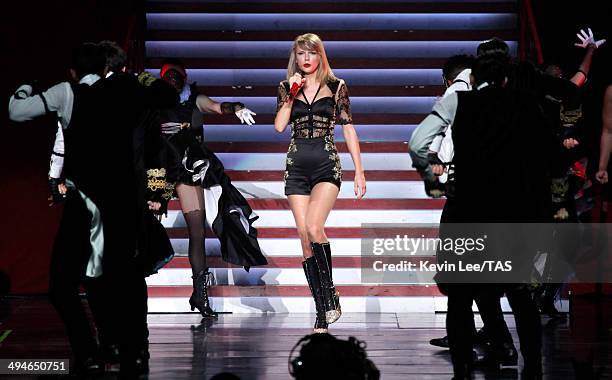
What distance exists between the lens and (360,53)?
10.5 m

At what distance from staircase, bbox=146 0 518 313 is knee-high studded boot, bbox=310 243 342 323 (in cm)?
149

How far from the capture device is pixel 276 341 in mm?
7148

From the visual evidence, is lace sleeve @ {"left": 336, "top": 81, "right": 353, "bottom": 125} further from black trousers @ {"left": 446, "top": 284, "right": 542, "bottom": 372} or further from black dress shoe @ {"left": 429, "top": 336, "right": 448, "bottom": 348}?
black trousers @ {"left": 446, "top": 284, "right": 542, "bottom": 372}

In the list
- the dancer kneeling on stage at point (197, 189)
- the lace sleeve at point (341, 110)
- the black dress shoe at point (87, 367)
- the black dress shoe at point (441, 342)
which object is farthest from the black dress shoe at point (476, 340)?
the black dress shoe at point (87, 367)

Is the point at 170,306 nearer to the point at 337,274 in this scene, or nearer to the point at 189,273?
the point at 189,273

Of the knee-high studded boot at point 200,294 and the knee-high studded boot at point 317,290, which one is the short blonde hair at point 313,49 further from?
the knee-high studded boot at point 200,294

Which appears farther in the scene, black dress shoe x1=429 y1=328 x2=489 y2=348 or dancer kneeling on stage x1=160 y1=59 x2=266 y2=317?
dancer kneeling on stage x1=160 y1=59 x2=266 y2=317

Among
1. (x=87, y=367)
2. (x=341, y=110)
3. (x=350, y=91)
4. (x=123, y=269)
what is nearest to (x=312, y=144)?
(x=341, y=110)

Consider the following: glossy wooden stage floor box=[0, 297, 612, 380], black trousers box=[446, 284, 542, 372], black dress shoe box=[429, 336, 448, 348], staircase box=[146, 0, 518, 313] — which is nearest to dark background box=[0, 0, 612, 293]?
glossy wooden stage floor box=[0, 297, 612, 380]

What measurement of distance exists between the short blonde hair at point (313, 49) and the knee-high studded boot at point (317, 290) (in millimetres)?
1089

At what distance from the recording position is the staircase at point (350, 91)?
8.68 metres

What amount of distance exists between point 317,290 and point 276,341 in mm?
396

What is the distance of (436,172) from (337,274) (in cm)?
364

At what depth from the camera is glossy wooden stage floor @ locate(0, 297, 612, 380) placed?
6125mm
